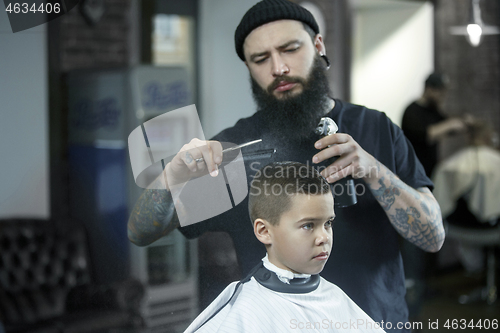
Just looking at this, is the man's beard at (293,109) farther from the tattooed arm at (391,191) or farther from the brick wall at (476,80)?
the brick wall at (476,80)

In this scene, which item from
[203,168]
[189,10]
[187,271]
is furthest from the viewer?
[189,10]

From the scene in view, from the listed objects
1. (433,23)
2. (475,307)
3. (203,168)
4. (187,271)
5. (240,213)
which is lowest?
(475,307)

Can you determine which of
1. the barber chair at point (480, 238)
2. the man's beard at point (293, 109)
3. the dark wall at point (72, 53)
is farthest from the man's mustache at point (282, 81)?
the barber chair at point (480, 238)

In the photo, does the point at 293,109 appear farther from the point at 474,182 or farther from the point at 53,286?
the point at 474,182

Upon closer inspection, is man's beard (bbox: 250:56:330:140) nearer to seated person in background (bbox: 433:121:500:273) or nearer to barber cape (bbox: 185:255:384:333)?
barber cape (bbox: 185:255:384:333)

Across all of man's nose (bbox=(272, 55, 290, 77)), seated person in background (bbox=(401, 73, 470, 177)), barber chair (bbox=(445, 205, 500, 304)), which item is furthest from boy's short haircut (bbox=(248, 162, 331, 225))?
barber chair (bbox=(445, 205, 500, 304))

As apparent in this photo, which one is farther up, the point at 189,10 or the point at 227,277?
the point at 189,10

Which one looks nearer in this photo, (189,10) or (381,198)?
(381,198)

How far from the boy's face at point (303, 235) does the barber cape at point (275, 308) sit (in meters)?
0.03

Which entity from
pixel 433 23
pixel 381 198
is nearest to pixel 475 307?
pixel 433 23

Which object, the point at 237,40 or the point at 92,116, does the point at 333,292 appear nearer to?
the point at 237,40

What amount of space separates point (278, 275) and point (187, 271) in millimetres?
340

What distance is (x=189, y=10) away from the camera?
1596 millimetres

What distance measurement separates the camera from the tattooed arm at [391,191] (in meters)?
1.17
